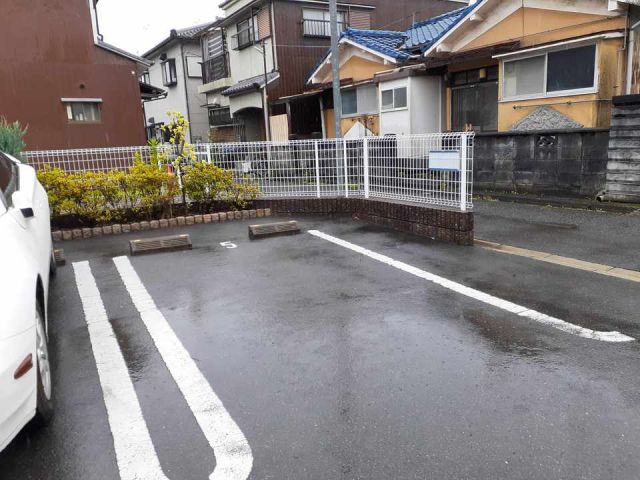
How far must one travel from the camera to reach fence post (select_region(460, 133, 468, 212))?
6.19 m

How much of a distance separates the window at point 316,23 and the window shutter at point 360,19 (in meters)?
0.40

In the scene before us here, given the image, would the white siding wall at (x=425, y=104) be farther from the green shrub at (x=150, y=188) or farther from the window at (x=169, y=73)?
the window at (x=169, y=73)

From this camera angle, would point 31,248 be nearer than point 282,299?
Yes

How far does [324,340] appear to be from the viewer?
12.3 feet

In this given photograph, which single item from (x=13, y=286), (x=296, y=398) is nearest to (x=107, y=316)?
(x=13, y=286)

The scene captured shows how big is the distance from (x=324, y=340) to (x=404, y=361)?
2.19 feet

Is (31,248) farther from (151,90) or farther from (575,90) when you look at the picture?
(151,90)

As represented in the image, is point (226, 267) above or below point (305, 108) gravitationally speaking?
below

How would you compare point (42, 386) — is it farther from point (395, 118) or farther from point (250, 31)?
point (250, 31)

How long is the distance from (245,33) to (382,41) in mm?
6677

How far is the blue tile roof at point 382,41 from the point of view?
1403 cm

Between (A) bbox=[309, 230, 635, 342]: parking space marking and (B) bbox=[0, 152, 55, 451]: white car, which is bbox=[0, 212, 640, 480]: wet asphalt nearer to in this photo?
(A) bbox=[309, 230, 635, 342]: parking space marking

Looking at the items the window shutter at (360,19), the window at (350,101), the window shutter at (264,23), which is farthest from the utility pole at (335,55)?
the window shutter at (360,19)

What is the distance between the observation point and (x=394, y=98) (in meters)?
13.9
